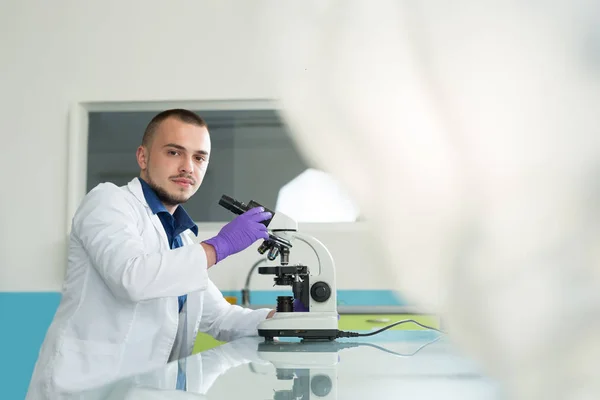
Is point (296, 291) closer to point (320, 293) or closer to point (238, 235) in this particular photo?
point (320, 293)

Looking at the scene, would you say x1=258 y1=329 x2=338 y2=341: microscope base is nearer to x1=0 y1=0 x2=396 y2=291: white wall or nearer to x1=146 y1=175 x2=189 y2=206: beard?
x1=146 y1=175 x2=189 y2=206: beard

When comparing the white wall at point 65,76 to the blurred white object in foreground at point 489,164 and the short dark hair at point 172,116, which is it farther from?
the blurred white object in foreground at point 489,164

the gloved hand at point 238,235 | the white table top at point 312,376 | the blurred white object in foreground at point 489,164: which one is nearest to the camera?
the blurred white object in foreground at point 489,164

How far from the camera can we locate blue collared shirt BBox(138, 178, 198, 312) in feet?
5.94

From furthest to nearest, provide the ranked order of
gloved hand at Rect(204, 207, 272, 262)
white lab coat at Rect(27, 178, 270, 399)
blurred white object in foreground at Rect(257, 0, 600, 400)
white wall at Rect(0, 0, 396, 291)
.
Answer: white wall at Rect(0, 0, 396, 291)
gloved hand at Rect(204, 207, 272, 262)
white lab coat at Rect(27, 178, 270, 399)
blurred white object in foreground at Rect(257, 0, 600, 400)

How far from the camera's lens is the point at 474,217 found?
0.30m

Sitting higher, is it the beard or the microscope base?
the beard

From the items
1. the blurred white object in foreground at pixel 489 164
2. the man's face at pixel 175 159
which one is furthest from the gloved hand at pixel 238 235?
the blurred white object in foreground at pixel 489 164

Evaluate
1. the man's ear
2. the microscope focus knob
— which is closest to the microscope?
the microscope focus knob

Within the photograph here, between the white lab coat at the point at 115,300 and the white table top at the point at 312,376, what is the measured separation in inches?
9.9

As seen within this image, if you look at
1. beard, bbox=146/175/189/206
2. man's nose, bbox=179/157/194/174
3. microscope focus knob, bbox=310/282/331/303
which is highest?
man's nose, bbox=179/157/194/174

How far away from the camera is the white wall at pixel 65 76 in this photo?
10.7ft

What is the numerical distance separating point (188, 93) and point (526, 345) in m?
3.16

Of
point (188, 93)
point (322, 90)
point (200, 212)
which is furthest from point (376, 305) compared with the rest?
point (322, 90)
